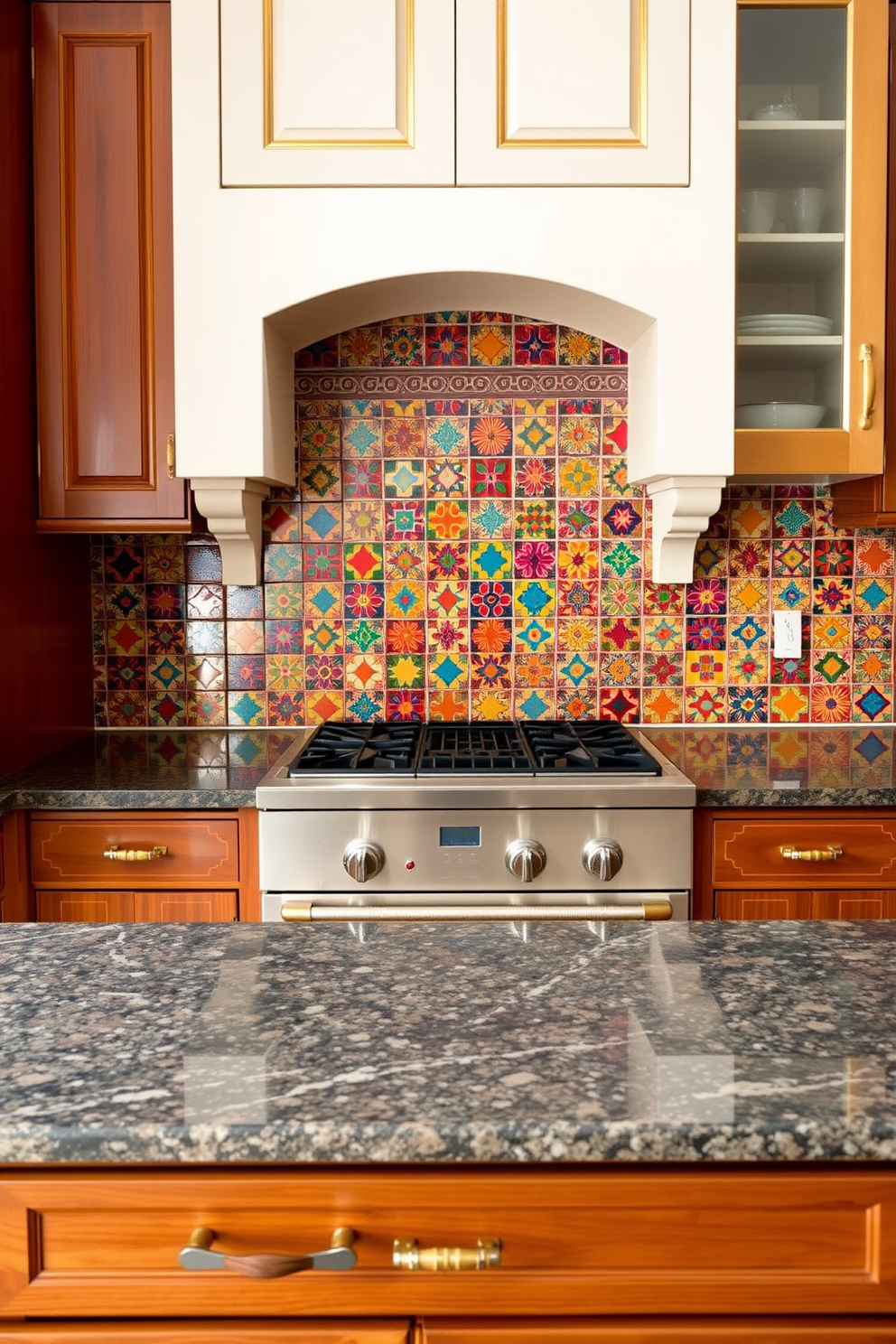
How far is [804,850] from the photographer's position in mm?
2244

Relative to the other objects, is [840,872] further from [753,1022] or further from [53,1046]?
[53,1046]

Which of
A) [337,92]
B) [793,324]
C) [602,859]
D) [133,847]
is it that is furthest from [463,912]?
[337,92]

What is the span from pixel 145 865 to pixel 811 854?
129 centimetres

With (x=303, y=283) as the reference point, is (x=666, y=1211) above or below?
below

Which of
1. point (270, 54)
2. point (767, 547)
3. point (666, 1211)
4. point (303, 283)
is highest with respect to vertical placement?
point (270, 54)

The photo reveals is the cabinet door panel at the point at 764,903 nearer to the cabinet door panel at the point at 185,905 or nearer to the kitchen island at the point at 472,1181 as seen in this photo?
the cabinet door panel at the point at 185,905

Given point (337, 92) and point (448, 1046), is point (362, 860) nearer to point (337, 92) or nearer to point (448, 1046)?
point (448, 1046)

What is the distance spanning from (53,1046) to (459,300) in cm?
205

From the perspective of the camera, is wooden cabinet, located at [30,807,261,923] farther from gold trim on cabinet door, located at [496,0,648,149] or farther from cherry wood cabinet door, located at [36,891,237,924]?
gold trim on cabinet door, located at [496,0,648,149]

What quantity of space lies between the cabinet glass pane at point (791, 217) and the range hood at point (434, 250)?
0.13 m

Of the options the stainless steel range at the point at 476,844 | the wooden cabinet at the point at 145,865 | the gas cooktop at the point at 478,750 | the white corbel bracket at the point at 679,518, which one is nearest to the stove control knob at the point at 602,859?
the stainless steel range at the point at 476,844

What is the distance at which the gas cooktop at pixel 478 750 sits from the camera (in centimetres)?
226

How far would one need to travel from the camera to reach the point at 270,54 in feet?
7.67

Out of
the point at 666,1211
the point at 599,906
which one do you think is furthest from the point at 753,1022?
the point at 599,906
